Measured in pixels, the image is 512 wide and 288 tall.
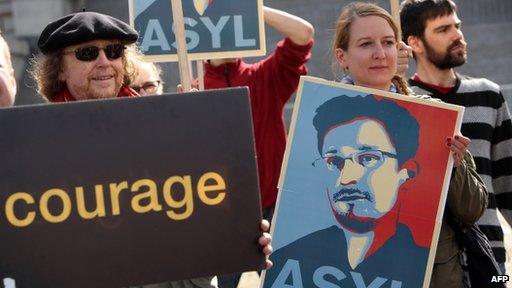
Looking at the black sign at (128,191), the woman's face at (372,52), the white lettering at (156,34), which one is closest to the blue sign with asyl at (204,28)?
the white lettering at (156,34)

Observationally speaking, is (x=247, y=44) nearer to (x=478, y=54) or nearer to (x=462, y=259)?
(x=462, y=259)

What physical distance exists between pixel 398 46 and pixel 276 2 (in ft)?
31.3

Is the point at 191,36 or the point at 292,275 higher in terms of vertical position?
the point at 191,36

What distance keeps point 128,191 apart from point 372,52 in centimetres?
118

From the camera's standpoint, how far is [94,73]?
2.57 meters

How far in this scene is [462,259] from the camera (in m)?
2.97

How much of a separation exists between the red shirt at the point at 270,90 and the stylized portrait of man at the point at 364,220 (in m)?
1.65

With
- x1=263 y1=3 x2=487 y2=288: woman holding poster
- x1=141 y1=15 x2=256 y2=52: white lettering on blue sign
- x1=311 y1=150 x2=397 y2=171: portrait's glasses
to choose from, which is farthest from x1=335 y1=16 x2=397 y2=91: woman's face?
x1=141 y1=15 x2=256 y2=52: white lettering on blue sign

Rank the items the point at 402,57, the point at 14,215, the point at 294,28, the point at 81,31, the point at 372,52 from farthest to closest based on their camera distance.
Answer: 1. the point at 294,28
2. the point at 402,57
3. the point at 372,52
4. the point at 81,31
5. the point at 14,215

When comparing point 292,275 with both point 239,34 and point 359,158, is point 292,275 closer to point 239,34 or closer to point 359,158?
point 359,158

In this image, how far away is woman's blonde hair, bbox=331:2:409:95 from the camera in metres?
3.20

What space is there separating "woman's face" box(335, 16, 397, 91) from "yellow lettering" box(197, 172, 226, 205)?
993mm

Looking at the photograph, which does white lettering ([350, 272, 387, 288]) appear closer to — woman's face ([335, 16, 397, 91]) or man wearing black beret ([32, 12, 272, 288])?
man wearing black beret ([32, 12, 272, 288])

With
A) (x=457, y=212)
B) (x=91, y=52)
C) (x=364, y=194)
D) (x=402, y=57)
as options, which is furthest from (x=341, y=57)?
(x=91, y=52)
